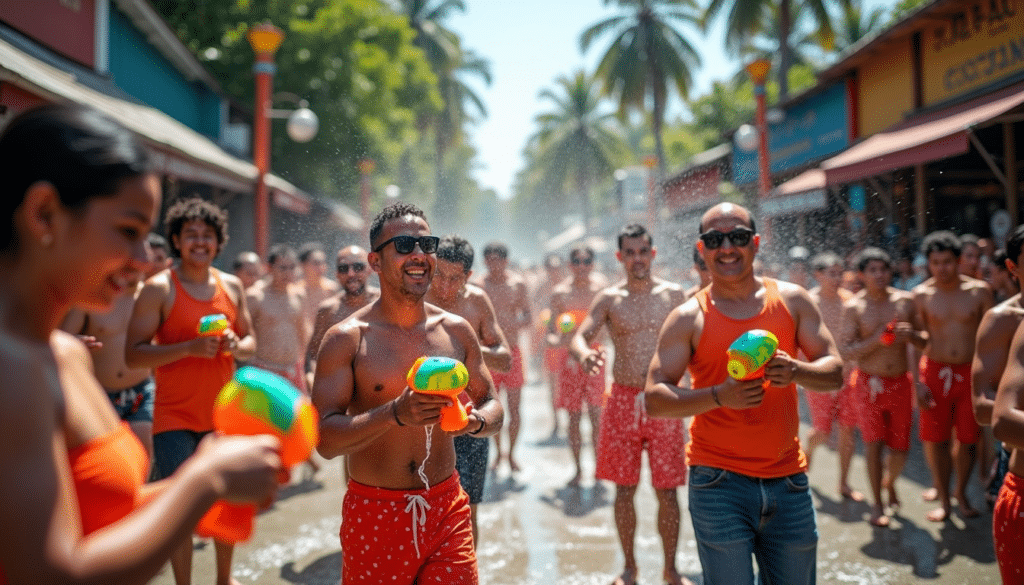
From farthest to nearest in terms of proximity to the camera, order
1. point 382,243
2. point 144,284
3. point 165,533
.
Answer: point 144,284, point 382,243, point 165,533

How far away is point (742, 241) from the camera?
3230 millimetres

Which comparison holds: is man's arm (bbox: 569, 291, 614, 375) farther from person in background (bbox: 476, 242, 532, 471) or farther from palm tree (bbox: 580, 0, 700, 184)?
palm tree (bbox: 580, 0, 700, 184)

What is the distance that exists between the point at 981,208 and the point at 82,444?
15.0 metres

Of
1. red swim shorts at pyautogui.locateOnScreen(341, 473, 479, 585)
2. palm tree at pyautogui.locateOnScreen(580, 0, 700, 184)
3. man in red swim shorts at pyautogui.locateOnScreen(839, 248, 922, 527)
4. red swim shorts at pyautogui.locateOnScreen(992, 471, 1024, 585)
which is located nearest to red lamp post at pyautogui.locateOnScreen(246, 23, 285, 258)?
man in red swim shorts at pyautogui.locateOnScreen(839, 248, 922, 527)

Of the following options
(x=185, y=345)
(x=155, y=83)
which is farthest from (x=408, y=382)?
(x=155, y=83)

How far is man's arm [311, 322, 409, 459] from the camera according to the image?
2.50 m

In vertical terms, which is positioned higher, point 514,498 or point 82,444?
point 82,444

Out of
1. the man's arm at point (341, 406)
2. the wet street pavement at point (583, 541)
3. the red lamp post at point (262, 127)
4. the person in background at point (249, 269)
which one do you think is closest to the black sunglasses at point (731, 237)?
the man's arm at point (341, 406)

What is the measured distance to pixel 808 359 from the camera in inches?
126

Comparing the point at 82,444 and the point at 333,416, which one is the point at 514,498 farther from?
the point at 82,444

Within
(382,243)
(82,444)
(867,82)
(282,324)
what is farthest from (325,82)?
(82,444)

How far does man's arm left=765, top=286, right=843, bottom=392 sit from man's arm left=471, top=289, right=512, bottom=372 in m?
1.97

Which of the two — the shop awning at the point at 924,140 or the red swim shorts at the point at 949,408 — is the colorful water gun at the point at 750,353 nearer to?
the red swim shorts at the point at 949,408

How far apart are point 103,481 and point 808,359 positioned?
2.80m
